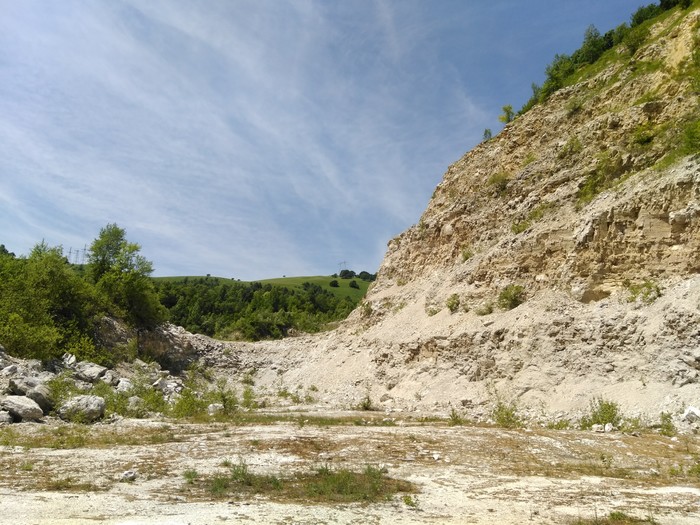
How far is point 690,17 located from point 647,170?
10261 millimetres

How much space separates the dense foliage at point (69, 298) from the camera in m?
23.1

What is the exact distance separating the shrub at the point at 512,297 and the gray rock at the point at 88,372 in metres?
17.6

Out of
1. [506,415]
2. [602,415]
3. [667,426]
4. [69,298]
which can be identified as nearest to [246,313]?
[69,298]

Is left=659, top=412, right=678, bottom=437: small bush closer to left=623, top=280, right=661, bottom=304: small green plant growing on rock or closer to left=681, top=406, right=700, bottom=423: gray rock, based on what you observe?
left=681, top=406, right=700, bottom=423: gray rock

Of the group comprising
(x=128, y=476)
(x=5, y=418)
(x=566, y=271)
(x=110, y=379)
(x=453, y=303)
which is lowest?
(x=128, y=476)

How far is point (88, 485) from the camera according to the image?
7.27 metres

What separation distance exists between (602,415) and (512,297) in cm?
794

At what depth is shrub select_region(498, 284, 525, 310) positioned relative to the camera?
67.7 feet

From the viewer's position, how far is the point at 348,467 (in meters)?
9.05

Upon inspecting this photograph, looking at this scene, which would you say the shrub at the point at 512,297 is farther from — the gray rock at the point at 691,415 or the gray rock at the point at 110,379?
the gray rock at the point at 110,379

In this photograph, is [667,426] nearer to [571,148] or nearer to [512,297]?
[512,297]

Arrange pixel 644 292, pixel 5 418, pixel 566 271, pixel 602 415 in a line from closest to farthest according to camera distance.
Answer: pixel 5 418
pixel 602 415
pixel 644 292
pixel 566 271

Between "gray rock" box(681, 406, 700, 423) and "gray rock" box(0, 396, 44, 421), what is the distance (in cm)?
1652

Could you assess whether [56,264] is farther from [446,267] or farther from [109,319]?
[446,267]
